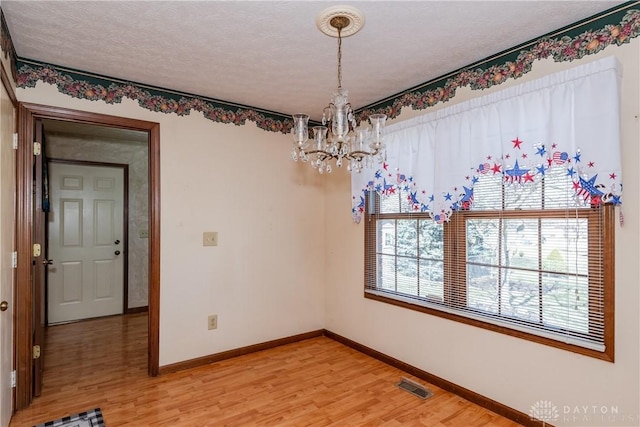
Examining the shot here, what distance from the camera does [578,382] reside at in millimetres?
2006

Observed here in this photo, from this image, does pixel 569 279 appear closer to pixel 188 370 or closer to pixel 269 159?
pixel 269 159

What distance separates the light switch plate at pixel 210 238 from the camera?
3.22m

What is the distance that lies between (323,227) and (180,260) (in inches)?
61.7

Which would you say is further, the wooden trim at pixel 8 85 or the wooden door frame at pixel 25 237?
the wooden door frame at pixel 25 237

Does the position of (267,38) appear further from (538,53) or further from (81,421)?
(81,421)

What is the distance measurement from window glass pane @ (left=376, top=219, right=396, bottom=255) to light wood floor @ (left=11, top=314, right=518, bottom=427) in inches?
40.2

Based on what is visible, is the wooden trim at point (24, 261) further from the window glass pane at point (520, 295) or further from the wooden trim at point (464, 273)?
the window glass pane at point (520, 295)

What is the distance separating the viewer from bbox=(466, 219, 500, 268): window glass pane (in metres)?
2.44

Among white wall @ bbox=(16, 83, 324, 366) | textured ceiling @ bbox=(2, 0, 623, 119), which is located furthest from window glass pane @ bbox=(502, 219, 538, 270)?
white wall @ bbox=(16, 83, 324, 366)

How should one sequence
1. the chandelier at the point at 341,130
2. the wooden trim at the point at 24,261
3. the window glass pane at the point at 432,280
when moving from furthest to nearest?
the window glass pane at the point at 432,280
the wooden trim at the point at 24,261
the chandelier at the point at 341,130

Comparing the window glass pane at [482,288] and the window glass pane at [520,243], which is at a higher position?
the window glass pane at [520,243]

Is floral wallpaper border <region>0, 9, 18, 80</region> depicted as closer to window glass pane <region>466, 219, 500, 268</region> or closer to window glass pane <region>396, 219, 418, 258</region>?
window glass pane <region>396, 219, 418, 258</region>

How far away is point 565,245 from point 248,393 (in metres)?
2.36

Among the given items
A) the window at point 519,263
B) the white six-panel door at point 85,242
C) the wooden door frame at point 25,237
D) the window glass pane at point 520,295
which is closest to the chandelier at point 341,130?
the window at point 519,263
